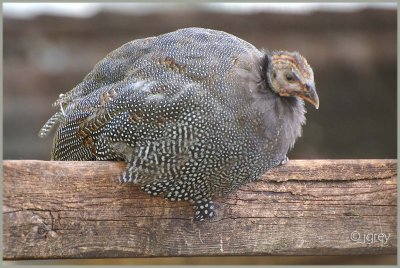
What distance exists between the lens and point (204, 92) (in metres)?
2.63

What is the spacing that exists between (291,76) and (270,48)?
2495 millimetres

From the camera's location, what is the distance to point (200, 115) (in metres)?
2.61

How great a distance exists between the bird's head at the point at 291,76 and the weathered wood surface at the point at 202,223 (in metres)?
0.40

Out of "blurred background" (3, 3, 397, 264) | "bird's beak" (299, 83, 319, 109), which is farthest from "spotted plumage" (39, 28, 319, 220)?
"blurred background" (3, 3, 397, 264)

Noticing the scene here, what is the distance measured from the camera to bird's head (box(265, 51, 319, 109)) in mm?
2592

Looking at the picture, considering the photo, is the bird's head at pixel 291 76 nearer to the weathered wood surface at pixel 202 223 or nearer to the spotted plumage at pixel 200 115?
the spotted plumage at pixel 200 115

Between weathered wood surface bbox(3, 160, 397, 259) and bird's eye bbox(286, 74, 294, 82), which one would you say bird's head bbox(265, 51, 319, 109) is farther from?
weathered wood surface bbox(3, 160, 397, 259)

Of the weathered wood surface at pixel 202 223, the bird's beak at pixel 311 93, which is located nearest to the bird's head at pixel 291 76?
the bird's beak at pixel 311 93

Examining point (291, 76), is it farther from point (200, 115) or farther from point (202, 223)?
point (202, 223)

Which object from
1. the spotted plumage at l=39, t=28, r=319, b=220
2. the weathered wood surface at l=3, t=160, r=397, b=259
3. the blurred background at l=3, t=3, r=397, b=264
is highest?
the blurred background at l=3, t=3, r=397, b=264

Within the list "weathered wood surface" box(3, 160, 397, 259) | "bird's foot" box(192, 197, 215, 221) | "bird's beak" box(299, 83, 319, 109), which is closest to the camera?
"bird's beak" box(299, 83, 319, 109)

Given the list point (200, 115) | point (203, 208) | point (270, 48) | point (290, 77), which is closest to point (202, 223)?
point (203, 208)

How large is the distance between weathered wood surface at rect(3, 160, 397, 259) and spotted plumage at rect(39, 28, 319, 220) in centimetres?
9

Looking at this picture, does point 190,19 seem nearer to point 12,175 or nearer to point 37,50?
point 37,50
